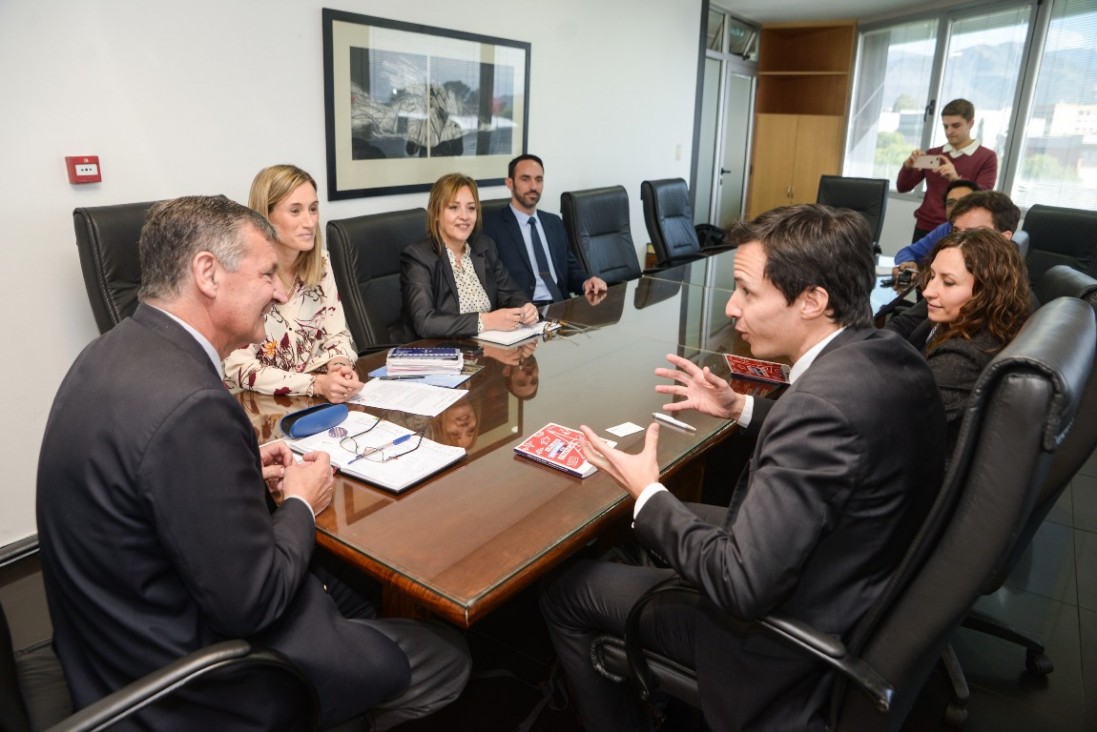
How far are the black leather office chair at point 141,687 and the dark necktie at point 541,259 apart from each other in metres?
2.77

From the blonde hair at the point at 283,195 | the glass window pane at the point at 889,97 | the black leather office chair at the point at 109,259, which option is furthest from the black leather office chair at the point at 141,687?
the glass window pane at the point at 889,97

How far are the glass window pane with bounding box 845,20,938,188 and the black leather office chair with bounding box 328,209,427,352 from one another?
5.94 m

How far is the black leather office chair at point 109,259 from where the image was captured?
2105 millimetres

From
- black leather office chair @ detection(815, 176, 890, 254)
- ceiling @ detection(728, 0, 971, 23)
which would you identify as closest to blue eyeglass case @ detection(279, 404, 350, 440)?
black leather office chair @ detection(815, 176, 890, 254)

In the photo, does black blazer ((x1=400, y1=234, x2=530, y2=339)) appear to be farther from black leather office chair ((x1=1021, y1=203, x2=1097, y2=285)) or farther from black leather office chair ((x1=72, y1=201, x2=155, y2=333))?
black leather office chair ((x1=1021, y1=203, x2=1097, y2=285))

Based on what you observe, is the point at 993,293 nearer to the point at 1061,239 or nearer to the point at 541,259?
the point at 541,259

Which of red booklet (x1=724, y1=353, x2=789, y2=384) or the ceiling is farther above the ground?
the ceiling

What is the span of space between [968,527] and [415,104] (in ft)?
10.9

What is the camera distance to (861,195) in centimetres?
532

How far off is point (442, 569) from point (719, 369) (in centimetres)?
136

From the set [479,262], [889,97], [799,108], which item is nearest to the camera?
[479,262]

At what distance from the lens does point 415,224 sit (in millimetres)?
3016

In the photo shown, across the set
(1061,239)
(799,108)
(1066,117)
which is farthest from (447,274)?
(799,108)

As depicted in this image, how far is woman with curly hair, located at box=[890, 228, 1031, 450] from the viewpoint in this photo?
185cm
